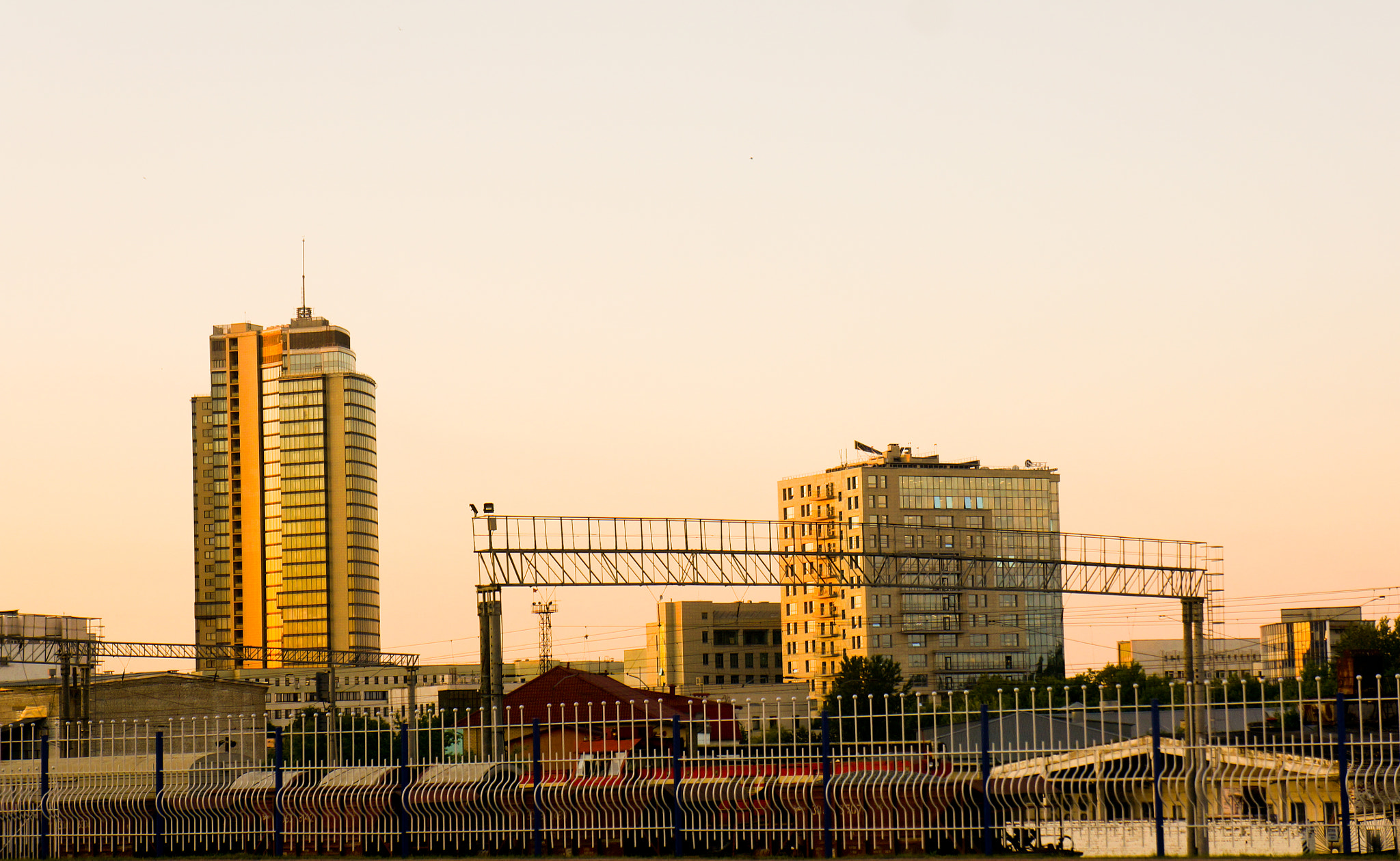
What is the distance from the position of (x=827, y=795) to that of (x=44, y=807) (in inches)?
479

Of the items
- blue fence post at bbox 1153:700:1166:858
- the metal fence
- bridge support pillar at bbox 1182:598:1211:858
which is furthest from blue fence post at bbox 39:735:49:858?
bridge support pillar at bbox 1182:598:1211:858

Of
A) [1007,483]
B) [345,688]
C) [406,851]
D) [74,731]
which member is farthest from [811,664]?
[406,851]

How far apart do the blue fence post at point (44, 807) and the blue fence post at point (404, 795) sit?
6158mm

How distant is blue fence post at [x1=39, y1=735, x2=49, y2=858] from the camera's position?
23.2 meters

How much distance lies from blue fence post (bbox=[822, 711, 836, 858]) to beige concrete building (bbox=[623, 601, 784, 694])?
145m

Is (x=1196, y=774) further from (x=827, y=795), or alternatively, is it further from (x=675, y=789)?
(x=675, y=789)

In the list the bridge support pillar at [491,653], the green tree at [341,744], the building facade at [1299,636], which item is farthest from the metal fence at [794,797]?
the building facade at [1299,636]

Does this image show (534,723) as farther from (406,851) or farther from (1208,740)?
(1208,740)

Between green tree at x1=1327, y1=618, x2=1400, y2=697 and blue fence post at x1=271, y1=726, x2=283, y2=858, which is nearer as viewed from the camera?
blue fence post at x1=271, y1=726, x2=283, y2=858

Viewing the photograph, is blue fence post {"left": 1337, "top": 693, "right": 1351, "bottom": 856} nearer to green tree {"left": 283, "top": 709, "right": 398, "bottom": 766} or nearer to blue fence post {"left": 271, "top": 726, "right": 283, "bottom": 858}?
green tree {"left": 283, "top": 709, "right": 398, "bottom": 766}

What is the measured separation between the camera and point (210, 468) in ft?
621

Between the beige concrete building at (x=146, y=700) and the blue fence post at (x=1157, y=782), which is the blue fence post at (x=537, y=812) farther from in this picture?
the beige concrete building at (x=146, y=700)

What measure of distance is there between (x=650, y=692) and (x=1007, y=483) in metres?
99.2

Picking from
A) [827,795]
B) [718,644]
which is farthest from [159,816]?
[718,644]
